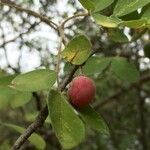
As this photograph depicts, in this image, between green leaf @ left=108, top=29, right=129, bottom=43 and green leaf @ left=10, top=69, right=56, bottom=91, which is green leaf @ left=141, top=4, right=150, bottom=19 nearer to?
green leaf @ left=108, top=29, right=129, bottom=43

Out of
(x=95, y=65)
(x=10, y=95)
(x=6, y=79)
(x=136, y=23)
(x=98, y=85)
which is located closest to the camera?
(x=136, y=23)

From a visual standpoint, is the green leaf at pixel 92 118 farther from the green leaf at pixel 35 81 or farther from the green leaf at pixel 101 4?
the green leaf at pixel 101 4

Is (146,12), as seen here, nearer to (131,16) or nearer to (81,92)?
(131,16)

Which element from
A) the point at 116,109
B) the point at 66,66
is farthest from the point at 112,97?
the point at 66,66

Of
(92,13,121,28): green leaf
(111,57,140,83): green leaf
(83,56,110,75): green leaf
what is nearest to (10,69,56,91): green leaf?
(92,13,121,28): green leaf

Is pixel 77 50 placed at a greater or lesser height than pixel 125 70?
greater

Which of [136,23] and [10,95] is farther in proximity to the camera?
[10,95]

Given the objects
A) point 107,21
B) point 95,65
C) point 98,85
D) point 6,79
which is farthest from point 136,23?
point 98,85
